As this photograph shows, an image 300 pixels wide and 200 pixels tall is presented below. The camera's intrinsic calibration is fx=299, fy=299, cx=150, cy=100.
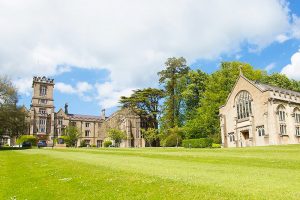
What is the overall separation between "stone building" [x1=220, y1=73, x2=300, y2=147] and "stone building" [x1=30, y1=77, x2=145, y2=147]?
124ft

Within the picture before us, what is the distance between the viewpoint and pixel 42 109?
95.5m

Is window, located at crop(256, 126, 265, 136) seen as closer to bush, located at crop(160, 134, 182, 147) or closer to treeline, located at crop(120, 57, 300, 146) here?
treeline, located at crop(120, 57, 300, 146)

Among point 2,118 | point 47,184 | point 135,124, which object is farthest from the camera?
point 135,124

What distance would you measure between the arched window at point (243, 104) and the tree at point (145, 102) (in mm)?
24845

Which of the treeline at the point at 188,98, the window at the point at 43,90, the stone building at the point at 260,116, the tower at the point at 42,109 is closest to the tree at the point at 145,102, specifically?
the treeline at the point at 188,98

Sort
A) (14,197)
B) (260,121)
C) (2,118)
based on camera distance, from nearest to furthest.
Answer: (14,197)
(260,121)
(2,118)

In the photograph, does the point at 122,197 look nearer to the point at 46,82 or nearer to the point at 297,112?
the point at 297,112

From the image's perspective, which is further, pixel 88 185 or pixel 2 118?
pixel 2 118

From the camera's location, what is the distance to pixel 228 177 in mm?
11344

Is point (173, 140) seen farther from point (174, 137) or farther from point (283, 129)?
point (283, 129)

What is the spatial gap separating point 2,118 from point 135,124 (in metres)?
40.9

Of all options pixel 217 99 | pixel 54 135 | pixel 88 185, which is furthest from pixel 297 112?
pixel 54 135

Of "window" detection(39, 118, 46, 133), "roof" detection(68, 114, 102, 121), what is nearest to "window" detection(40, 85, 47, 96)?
"window" detection(39, 118, 46, 133)

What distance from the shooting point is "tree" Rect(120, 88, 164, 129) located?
71.6 m
